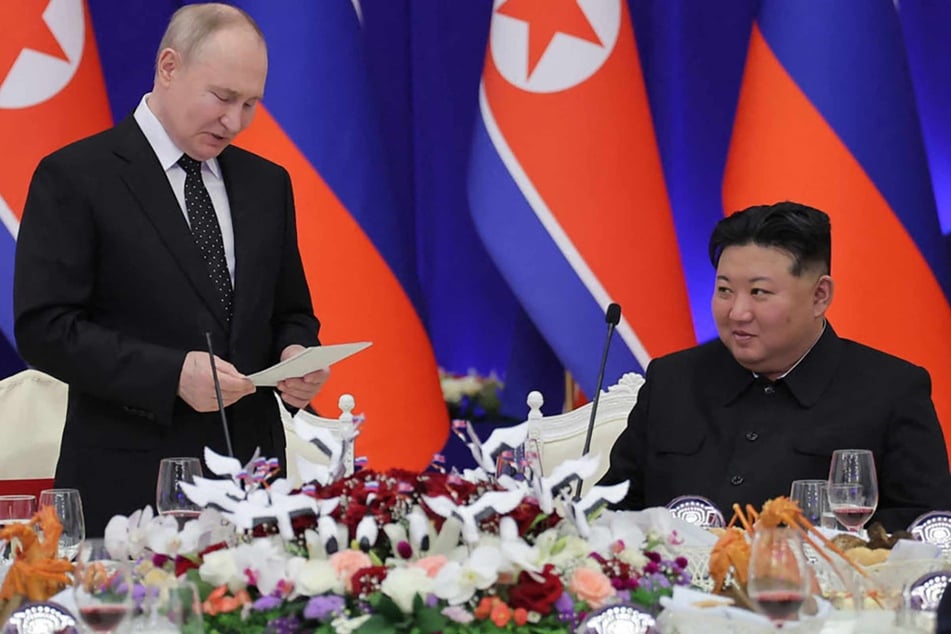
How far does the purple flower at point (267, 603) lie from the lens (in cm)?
135

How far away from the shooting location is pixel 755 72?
4.10 metres

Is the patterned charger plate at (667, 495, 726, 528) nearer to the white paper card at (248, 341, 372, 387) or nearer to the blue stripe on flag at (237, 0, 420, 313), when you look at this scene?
the white paper card at (248, 341, 372, 387)

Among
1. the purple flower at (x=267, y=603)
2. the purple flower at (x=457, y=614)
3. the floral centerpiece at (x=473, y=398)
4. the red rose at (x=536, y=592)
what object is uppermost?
the floral centerpiece at (x=473, y=398)

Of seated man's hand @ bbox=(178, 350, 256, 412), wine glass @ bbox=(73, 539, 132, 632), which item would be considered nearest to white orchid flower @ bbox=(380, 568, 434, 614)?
wine glass @ bbox=(73, 539, 132, 632)

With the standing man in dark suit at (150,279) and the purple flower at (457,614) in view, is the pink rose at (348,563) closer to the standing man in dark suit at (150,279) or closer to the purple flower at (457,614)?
the purple flower at (457,614)

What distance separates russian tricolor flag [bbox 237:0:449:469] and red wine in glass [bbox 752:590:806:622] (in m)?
2.66

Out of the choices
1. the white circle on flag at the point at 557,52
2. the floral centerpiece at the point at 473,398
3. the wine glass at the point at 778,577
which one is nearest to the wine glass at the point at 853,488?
the wine glass at the point at 778,577

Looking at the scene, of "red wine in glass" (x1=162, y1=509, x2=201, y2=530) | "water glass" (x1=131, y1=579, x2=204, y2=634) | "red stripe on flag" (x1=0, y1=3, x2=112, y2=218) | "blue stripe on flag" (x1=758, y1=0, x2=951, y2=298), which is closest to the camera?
"water glass" (x1=131, y1=579, x2=204, y2=634)

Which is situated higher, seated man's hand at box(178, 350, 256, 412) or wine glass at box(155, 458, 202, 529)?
seated man's hand at box(178, 350, 256, 412)

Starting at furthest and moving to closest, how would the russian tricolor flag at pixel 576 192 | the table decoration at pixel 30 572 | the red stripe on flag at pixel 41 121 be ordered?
1. the russian tricolor flag at pixel 576 192
2. the red stripe on flag at pixel 41 121
3. the table decoration at pixel 30 572

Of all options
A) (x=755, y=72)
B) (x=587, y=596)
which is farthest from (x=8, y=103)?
(x=587, y=596)

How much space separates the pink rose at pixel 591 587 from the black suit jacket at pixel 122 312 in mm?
1089

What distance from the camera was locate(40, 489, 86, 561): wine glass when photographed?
78.0 inches

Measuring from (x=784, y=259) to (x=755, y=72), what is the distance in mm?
1607
